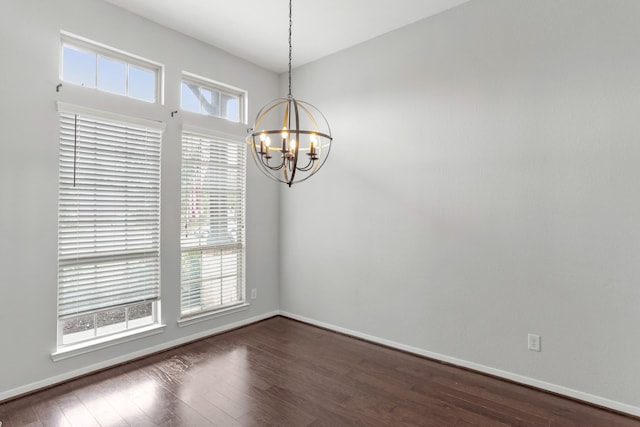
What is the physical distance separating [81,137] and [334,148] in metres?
2.50

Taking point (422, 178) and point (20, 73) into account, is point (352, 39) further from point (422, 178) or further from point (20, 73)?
point (20, 73)

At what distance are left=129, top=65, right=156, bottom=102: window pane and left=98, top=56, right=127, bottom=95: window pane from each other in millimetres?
63

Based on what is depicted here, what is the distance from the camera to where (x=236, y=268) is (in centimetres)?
420

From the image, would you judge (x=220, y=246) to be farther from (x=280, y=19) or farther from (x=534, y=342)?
(x=534, y=342)

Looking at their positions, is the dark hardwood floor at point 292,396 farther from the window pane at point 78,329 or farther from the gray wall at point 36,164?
the window pane at point 78,329

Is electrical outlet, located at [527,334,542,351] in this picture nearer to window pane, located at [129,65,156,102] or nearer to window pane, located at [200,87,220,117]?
window pane, located at [200,87,220,117]

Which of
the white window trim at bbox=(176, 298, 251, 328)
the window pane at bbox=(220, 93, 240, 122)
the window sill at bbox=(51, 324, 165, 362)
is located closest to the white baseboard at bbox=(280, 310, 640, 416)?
the white window trim at bbox=(176, 298, 251, 328)

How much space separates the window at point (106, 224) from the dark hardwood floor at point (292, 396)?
51cm

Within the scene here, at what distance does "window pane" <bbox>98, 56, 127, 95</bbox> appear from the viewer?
3105mm

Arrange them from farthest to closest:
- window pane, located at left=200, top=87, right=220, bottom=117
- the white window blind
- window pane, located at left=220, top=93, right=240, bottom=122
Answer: window pane, located at left=220, top=93, right=240, bottom=122 < window pane, located at left=200, top=87, right=220, bottom=117 < the white window blind

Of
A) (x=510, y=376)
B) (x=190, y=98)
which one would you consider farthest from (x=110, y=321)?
(x=510, y=376)

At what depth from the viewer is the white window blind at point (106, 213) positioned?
2854 millimetres

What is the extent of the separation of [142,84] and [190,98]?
51cm

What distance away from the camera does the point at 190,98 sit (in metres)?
3.78
